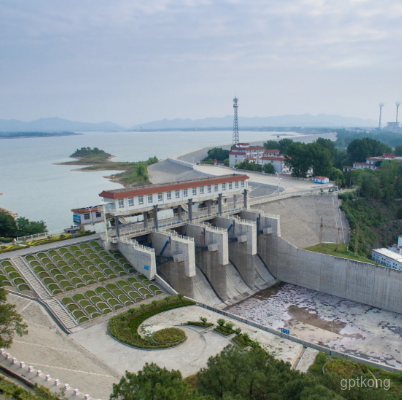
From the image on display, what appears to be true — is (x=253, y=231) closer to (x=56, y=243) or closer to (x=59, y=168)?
(x=56, y=243)

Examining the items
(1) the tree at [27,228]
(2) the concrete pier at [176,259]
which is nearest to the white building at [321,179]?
(2) the concrete pier at [176,259]

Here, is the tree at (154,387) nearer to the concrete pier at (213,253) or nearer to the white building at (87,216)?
the concrete pier at (213,253)

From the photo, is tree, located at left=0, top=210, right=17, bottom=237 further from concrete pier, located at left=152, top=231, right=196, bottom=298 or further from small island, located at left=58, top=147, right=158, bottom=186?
small island, located at left=58, top=147, right=158, bottom=186

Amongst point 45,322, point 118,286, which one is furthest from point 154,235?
point 45,322

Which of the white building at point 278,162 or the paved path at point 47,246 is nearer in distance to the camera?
the paved path at point 47,246

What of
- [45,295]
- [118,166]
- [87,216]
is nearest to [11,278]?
[45,295]

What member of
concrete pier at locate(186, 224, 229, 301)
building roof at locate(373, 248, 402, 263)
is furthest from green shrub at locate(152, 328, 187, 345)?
building roof at locate(373, 248, 402, 263)

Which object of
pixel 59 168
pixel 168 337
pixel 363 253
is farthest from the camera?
pixel 59 168
